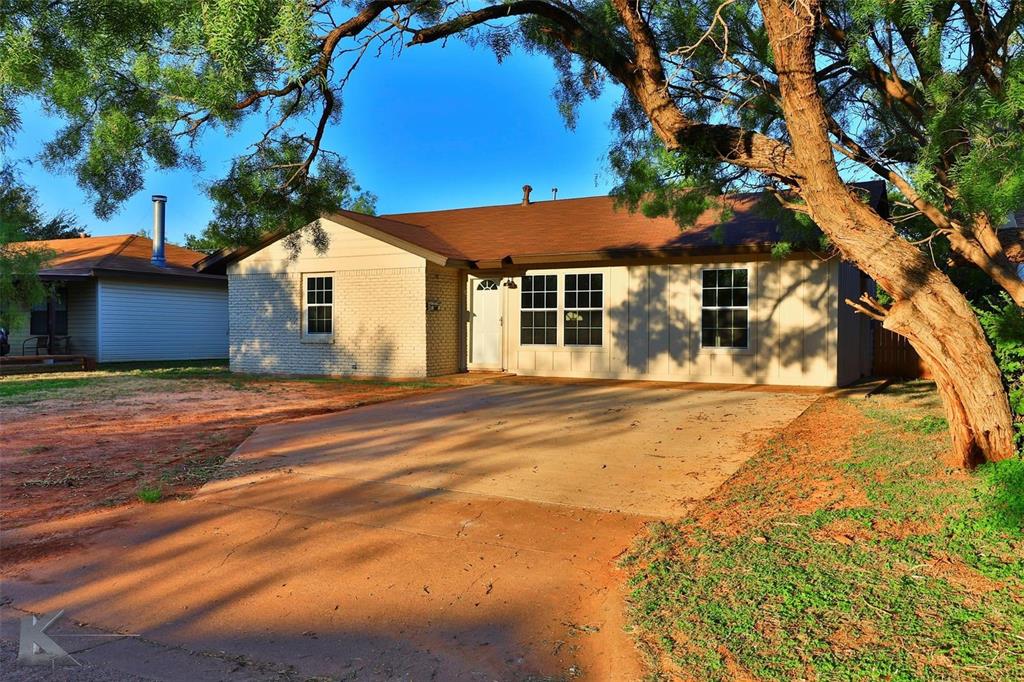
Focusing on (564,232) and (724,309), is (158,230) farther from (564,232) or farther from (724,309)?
(724,309)

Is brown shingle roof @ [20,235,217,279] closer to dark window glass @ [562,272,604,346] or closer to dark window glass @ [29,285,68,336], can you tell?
dark window glass @ [29,285,68,336]

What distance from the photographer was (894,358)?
1666cm

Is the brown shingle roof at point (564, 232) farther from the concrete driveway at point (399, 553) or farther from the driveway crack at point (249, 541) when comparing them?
the driveway crack at point (249, 541)

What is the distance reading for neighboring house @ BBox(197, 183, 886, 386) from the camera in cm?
1445

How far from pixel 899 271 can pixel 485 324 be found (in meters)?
12.7

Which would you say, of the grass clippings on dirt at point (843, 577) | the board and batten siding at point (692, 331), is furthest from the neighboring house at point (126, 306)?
the grass clippings on dirt at point (843, 577)

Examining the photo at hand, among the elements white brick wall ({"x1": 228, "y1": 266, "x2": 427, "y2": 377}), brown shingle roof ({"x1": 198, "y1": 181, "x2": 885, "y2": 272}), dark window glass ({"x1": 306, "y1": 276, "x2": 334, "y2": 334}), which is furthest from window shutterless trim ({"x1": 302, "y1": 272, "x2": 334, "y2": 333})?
brown shingle roof ({"x1": 198, "y1": 181, "x2": 885, "y2": 272})

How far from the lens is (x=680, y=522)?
5.32 metres

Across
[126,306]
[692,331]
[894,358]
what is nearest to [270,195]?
[692,331]

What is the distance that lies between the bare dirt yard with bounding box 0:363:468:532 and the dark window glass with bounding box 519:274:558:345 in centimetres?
243

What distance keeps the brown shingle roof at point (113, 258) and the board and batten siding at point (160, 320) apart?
533 mm

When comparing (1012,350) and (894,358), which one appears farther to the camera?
(894,358)

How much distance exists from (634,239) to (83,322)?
1766 centimetres

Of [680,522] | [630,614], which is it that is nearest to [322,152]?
[680,522]
